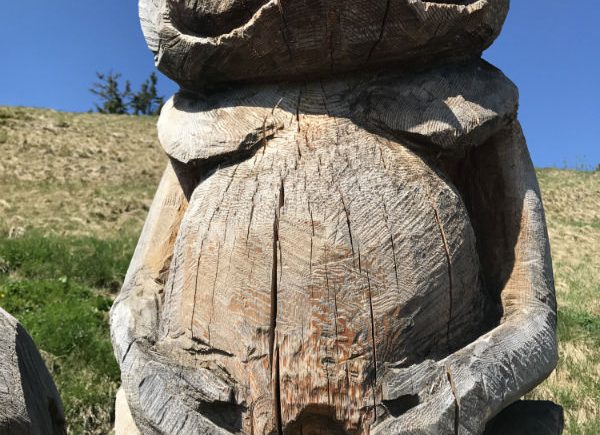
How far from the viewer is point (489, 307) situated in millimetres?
2143

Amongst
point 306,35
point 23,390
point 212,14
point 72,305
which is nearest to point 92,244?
point 72,305

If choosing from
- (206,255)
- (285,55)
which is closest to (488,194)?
(285,55)

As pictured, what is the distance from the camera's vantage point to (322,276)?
186 centimetres

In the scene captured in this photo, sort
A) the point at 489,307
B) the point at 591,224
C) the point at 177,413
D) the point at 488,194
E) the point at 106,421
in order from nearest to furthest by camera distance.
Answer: the point at 177,413, the point at 489,307, the point at 488,194, the point at 106,421, the point at 591,224

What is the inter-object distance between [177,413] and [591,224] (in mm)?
15035

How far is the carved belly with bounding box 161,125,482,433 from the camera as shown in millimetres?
1841

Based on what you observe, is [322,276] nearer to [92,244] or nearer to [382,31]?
[382,31]

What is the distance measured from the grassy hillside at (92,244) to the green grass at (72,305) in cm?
1

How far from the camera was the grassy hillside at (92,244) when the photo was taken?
215 inches

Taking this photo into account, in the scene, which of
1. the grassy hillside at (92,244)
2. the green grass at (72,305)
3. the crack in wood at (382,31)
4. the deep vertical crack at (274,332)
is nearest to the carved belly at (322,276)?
the deep vertical crack at (274,332)

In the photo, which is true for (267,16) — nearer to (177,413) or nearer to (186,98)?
(186,98)

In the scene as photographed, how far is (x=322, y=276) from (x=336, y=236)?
113 mm

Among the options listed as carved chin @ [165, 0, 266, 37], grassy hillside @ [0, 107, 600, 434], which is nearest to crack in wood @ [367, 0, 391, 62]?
carved chin @ [165, 0, 266, 37]

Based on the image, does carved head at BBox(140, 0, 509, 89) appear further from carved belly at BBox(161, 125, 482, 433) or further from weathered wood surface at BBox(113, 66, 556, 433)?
carved belly at BBox(161, 125, 482, 433)
